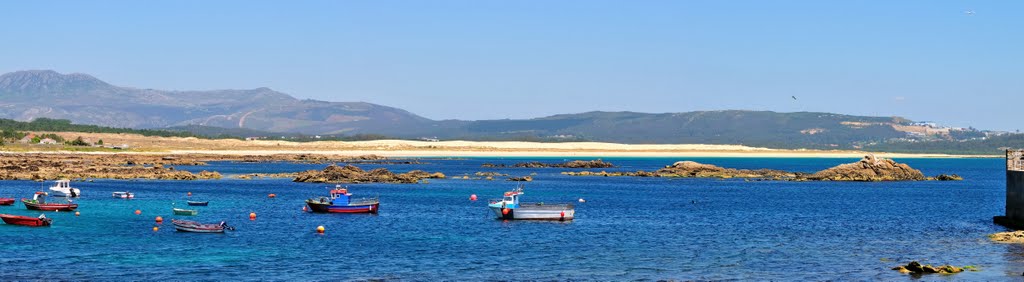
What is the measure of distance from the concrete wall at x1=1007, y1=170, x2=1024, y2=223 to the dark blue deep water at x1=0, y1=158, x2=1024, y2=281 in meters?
1.88

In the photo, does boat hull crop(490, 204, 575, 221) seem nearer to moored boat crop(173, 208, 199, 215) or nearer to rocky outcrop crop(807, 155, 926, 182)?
moored boat crop(173, 208, 199, 215)

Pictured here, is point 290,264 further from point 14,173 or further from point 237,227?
point 14,173

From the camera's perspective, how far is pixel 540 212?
61.5 meters

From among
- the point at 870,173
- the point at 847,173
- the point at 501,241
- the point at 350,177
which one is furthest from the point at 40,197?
the point at 870,173

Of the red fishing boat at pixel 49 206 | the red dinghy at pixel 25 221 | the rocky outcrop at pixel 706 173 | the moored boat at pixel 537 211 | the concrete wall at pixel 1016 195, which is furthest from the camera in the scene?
the rocky outcrop at pixel 706 173

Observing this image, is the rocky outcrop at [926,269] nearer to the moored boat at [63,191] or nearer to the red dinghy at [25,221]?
the red dinghy at [25,221]

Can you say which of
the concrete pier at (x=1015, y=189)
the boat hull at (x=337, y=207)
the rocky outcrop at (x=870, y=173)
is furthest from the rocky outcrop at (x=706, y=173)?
the concrete pier at (x=1015, y=189)

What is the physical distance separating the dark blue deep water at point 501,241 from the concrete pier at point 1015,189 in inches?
69.2

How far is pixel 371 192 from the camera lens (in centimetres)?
8781

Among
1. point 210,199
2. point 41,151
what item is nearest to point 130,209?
point 210,199

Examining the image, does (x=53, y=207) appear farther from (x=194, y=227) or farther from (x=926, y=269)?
(x=926, y=269)

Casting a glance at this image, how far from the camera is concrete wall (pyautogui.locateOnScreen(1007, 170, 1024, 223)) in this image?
53344mm

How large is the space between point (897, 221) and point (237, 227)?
36009mm

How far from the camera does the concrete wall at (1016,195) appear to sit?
2100 inches
